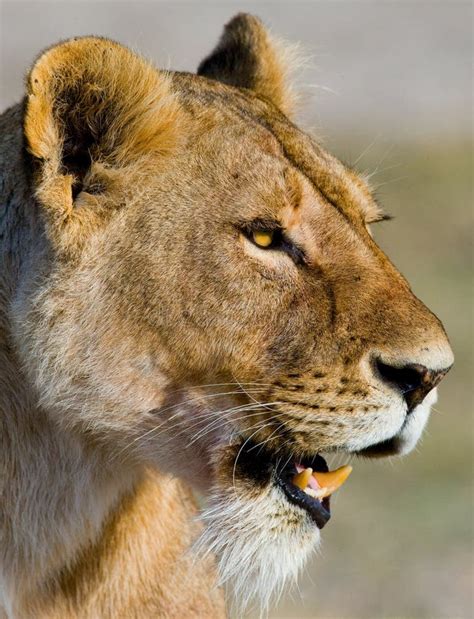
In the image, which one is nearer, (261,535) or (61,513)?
(261,535)

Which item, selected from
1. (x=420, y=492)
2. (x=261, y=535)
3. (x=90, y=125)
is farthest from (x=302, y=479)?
(x=420, y=492)

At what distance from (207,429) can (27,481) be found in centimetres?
59

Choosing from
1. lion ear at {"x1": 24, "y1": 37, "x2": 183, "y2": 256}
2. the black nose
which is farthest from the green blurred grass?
lion ear at {"x1": 24, "y1": 37, "x2": 183, "y2": 256}

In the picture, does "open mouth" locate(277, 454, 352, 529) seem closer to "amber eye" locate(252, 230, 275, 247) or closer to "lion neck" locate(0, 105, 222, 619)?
"lion neck" locate(0, 105, 222, 619)

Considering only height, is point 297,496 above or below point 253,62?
below

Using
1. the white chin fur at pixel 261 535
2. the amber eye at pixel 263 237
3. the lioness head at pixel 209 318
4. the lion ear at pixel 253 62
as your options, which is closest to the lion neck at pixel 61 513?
the lioness head at pixel 209 318

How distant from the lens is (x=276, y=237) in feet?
13.2

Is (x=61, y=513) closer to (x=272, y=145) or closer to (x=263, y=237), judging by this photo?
(x=263, y=237)

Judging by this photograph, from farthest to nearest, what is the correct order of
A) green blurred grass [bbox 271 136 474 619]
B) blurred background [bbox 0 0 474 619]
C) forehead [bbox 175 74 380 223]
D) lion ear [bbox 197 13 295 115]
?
blurred background [bbox 0 0 474 619]
green blurred grass [bbox 271 136 474 619]
lion ear [bbox 197 13 295 115]
forehead [bbox 175 74 380 223]

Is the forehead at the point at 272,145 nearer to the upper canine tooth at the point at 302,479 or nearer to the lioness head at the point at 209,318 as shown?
the lioness head at the point at 209,318

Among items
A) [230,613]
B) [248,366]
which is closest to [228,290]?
[248,366]

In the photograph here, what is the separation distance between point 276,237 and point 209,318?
0.34 metres

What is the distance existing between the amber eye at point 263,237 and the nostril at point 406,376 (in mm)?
509

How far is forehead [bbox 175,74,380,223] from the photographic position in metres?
4.14
